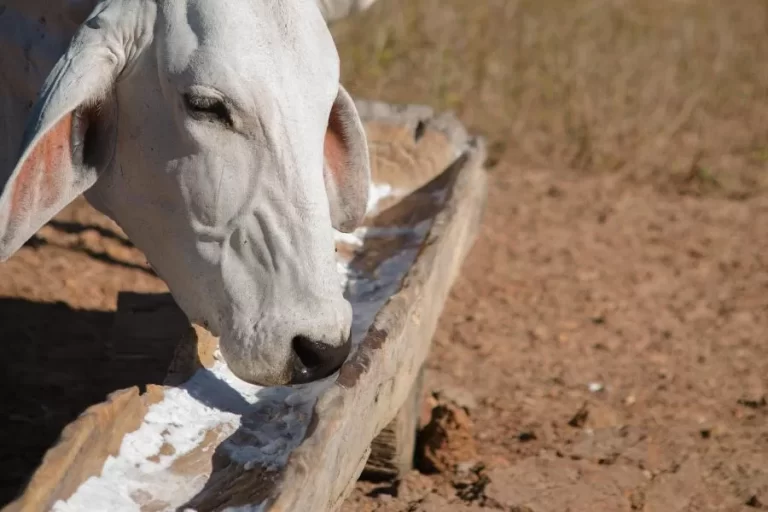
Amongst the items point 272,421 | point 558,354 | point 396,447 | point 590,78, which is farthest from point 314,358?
point 590,78

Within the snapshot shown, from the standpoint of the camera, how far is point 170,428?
2.63 m

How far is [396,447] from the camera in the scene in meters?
3.18

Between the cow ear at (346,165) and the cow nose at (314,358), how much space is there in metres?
0.55

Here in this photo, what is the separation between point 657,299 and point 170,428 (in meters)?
2.52

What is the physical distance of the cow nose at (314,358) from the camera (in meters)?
2.44

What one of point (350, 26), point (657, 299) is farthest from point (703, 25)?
point (657, 299)

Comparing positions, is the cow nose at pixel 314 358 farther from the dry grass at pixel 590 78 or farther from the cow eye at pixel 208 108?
the dry grass at pixel 590 78

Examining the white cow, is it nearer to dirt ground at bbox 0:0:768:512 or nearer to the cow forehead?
the cow forehead

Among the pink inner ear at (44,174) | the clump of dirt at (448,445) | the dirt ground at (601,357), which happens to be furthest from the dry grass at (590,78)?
the pink inner ear at (44,174)

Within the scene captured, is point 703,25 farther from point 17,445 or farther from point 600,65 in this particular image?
point 17,445

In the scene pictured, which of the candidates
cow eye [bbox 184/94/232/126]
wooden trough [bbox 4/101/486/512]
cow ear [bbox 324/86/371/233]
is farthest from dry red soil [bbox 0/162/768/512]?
cow eye [bbox 184/94/232/126]

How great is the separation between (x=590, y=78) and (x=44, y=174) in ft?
15.4

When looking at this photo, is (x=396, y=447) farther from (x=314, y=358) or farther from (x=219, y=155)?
(x=219, y=155)

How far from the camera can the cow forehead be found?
2436mm
